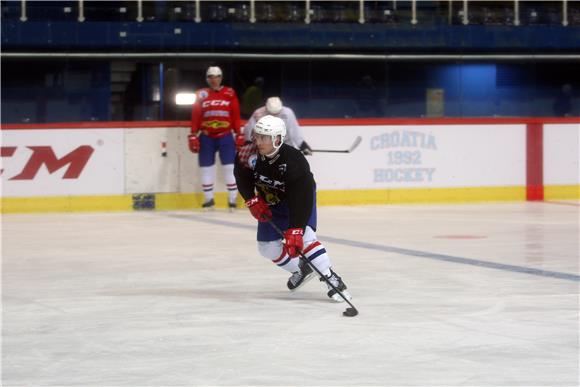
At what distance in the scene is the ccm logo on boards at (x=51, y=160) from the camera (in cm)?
1426

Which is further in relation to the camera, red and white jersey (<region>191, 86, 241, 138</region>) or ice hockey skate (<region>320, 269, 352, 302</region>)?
red and white jersey (<region>191, 86, 241, 138</region>)

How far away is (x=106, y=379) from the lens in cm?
523

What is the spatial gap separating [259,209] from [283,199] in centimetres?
17

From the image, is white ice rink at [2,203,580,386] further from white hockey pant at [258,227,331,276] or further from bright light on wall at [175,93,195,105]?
bright light on wall at [175,93,195,105]

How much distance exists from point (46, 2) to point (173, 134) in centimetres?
455

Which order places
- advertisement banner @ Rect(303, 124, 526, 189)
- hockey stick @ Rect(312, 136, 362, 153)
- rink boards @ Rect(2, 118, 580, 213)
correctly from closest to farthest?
rink boards @ Rect(2, 118, 580, 213) < hockey stick @ Rect(312, 136, 362, 153) < advertisement banner @ Rect(303, 124, 526, 189)

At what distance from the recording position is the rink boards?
565 inches

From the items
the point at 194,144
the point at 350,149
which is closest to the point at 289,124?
the point at 350,149

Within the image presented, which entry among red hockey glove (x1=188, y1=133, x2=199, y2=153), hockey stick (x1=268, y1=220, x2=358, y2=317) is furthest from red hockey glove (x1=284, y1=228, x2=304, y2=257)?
red hockey glove (x1=188, y1=133, x2=199, y2=153)

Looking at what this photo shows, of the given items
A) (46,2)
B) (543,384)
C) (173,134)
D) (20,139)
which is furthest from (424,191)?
(543,384)

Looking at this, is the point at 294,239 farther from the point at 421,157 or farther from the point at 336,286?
the point at 421,157

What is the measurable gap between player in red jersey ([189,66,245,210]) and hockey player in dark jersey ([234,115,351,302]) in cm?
657

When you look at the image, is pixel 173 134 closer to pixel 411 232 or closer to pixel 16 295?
pixel 411 232

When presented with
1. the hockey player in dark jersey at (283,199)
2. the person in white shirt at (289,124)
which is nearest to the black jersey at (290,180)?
the hockey player in dark jersey at (283,199)
